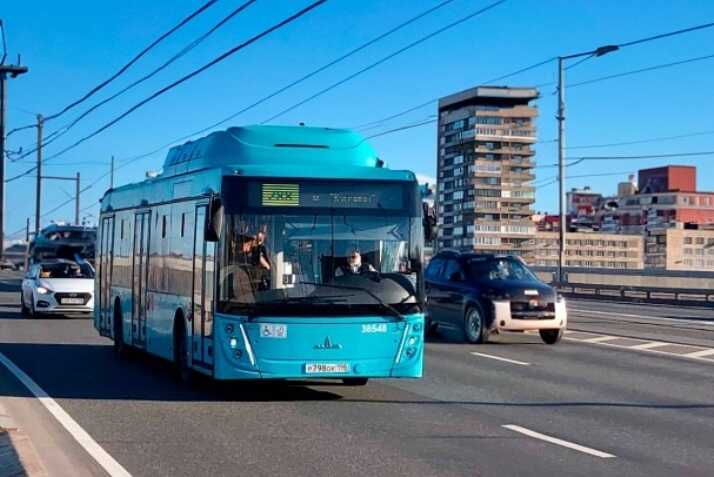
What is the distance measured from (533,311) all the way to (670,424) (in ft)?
28.7

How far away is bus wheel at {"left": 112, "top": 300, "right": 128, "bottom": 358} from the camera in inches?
676

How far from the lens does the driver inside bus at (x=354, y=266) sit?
38.8ft

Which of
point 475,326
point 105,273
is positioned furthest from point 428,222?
point 105,273

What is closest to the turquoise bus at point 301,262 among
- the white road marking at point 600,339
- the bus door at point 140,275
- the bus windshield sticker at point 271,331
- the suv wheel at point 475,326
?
the bus windshield sticker at point 271,331

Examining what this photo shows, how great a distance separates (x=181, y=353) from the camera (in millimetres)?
13648

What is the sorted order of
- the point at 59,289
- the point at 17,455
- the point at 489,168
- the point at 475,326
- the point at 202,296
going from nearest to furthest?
the point at 17,455 → the point at 202,296 → the point at 475,326 → the point at 59,289 → the point at 489,168

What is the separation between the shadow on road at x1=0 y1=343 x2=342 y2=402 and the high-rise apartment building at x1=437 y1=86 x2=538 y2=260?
2365 centimetres

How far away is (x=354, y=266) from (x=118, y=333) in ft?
22.6

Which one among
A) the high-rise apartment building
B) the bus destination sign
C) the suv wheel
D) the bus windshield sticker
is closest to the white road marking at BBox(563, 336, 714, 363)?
the suv wheel

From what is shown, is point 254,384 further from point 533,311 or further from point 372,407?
point 533,311

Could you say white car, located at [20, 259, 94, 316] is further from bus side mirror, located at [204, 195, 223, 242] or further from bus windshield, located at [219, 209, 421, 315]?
bus windshield, located at [219, 209, 421, 315]

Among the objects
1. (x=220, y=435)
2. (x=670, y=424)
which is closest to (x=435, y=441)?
(x=220, y=435)

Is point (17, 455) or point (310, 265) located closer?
point (17, 455)

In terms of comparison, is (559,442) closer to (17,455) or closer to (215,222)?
(215,222)
